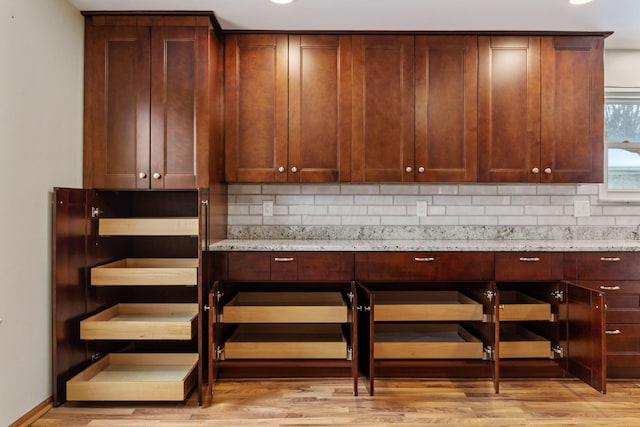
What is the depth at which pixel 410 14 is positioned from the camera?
2.86 meters

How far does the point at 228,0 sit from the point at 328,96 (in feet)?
2.79

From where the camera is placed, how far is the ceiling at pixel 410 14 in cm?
A: 271

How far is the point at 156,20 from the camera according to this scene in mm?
2848

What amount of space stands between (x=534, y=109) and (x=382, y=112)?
101 centimetres

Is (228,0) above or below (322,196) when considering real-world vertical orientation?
above

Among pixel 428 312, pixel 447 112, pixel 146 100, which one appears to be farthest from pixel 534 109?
pixel 146 100

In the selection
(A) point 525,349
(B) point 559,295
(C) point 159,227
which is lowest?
(A) point 525,349

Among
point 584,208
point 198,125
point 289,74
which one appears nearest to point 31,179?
point 198,125

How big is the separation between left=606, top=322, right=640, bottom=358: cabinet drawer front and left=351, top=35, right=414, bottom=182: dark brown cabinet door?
1523 millimetres

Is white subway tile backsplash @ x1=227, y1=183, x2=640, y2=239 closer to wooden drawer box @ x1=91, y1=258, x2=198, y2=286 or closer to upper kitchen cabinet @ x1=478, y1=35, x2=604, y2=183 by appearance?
upper kitchen cabinet @ x1=478, y1=35, x2=604, y2=183

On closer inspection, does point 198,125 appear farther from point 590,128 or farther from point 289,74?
point 590,128

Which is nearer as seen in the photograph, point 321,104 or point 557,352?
point 557,352

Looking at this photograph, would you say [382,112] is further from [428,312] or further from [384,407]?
[384,407]

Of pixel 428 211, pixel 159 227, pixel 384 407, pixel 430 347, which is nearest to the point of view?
pixel 384 407
